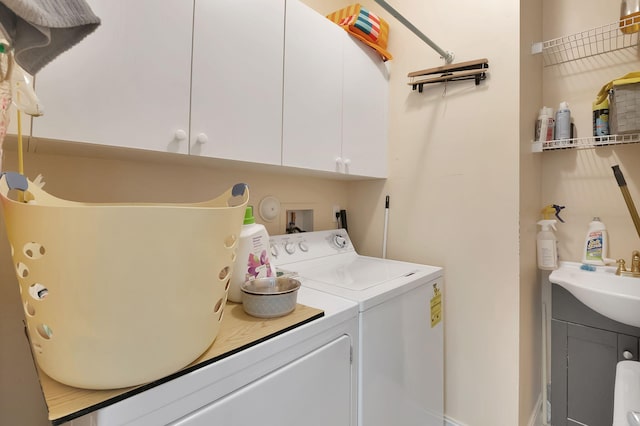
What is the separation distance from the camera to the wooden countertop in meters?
0.46

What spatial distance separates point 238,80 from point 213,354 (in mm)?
940

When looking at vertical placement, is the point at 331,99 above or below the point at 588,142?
above

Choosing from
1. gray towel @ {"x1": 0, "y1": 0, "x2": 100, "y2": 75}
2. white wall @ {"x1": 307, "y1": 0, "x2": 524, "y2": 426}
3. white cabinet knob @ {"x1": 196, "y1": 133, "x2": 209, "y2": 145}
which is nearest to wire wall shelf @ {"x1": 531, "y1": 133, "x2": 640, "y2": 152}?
white wall @ {"x1": 307, "y1": 0, "x2": 524, "y2": 426}

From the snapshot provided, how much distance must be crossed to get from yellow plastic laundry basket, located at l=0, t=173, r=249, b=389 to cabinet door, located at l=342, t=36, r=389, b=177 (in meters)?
1.15

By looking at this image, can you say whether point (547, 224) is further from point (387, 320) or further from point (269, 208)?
point (269, 208)

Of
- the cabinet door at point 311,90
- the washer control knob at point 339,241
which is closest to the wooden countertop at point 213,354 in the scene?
the cabinet door at point 311,90

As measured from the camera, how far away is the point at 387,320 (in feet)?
3.68

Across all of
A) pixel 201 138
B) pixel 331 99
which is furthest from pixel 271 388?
pixel 331 99

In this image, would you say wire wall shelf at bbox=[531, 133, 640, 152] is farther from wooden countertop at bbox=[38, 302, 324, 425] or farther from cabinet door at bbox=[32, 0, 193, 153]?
cabinet door at bbox=[32, 0, 193, 153]

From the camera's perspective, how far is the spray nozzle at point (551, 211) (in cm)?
164

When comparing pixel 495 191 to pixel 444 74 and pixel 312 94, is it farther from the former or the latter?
pixel 312 94

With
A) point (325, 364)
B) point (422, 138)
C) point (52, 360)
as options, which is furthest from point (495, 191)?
point (52, 360)

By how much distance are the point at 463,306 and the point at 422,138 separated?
0.97 meters

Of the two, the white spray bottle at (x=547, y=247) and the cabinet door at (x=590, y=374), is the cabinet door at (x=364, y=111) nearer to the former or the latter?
the white spray bottle at (x=547, y=247)
